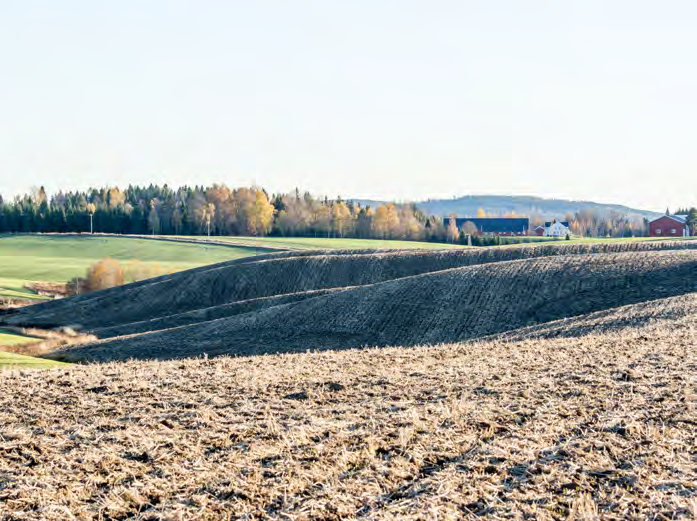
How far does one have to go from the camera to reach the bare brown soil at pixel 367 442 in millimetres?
7766

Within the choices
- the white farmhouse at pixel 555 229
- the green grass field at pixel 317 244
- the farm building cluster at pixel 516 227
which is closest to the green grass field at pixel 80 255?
the green grass field at pixel 317 244

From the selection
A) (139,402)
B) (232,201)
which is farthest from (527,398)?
(232,201)

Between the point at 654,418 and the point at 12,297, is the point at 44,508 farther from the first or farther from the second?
the point at 12,297

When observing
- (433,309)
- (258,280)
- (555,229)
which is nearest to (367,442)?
(433,309)

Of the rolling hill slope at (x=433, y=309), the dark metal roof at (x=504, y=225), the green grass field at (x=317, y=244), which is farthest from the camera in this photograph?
the dark metal roof at (x=504, y=225)

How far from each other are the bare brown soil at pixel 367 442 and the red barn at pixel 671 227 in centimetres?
12092

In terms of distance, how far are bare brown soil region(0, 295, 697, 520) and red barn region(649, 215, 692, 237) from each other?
121 meters

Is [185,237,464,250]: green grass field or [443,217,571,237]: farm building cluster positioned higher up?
[443,217,571,237]: farm building cluster

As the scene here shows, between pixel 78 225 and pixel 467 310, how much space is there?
129 metres

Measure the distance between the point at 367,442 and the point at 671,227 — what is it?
435 ft

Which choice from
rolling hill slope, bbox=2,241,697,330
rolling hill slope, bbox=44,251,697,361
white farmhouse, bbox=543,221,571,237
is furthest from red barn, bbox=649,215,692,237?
rolling hill slope, bbox=44,251,697,361

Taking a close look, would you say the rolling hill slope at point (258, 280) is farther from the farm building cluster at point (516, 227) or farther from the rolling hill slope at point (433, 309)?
the farm building cluster at point (516, 227)

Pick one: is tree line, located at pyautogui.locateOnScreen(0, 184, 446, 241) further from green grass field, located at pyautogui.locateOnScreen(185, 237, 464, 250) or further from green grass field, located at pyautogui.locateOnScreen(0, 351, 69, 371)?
green grass field, located at pyautogui.locateOnScreen(0, 351, 69, 371)

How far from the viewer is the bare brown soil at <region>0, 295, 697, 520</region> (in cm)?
777
